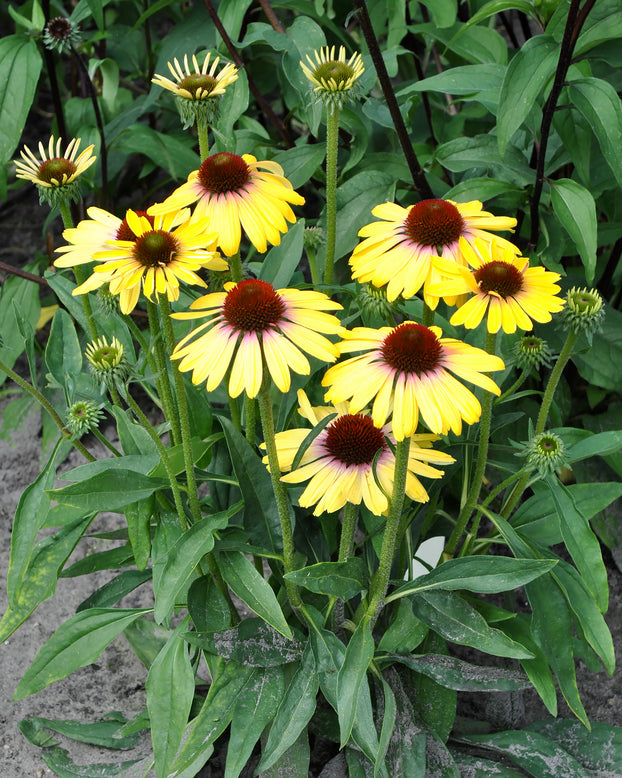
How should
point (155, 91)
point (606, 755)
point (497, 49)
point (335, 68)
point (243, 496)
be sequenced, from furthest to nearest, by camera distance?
point (155, 91) → point (497, 49) → point (606, 755) → point (243, 496) → point (335, 68)

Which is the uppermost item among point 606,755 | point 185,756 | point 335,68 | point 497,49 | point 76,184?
point 497,49

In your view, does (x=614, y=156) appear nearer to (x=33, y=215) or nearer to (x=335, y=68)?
(x=335, y=68)

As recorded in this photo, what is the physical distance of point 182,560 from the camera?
106 centimetres

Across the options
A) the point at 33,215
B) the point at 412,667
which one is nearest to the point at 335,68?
the point at 412,667

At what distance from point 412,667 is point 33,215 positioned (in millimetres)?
2039

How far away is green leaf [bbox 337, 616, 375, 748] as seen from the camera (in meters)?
1.00

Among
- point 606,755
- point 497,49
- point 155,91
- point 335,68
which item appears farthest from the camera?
point 155,91

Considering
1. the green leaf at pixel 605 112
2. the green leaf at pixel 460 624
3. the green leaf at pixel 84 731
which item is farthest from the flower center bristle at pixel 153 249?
the green leaf at pixel 84 731

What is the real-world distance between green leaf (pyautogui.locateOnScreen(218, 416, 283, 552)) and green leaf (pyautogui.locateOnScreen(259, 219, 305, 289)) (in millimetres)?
207

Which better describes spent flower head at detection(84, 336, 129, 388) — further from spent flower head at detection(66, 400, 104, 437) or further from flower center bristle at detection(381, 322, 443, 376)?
flower center bristle at detection(381, 322, 443, 376)

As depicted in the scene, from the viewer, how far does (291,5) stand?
179cm

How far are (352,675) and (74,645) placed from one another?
0.44 m

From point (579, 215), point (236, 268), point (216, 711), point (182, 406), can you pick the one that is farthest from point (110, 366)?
point (579, 215)

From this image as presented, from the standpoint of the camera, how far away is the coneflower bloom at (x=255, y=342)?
2.84 ft
